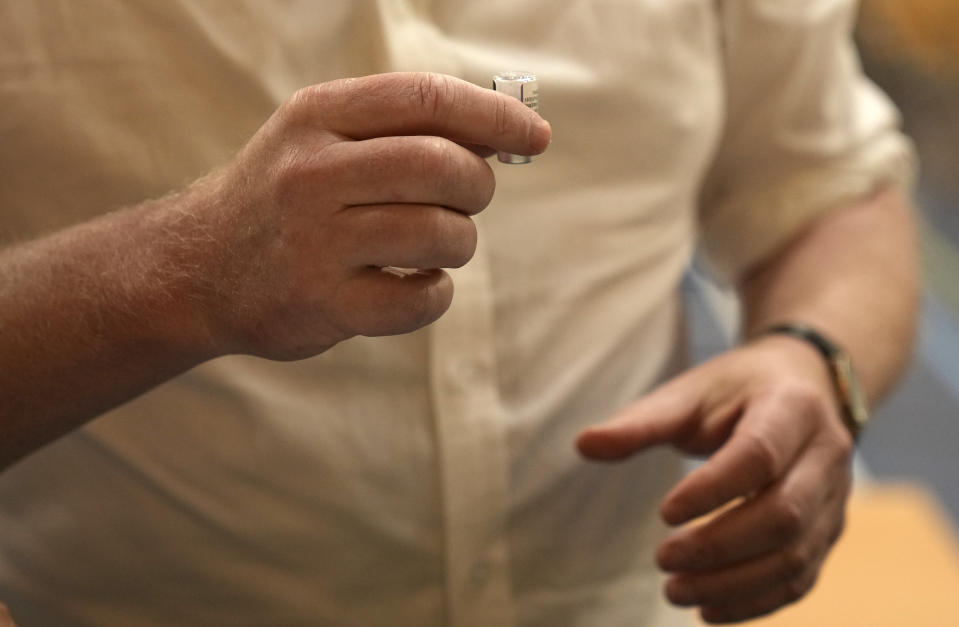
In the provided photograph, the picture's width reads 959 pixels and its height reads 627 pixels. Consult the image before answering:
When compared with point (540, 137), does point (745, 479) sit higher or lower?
lower

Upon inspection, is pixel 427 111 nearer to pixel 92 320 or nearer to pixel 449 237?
pixel 449 237

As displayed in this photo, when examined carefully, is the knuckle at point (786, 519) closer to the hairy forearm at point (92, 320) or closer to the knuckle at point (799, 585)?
the knuckle at point (799, 585)

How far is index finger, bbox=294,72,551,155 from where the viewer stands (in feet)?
1.03

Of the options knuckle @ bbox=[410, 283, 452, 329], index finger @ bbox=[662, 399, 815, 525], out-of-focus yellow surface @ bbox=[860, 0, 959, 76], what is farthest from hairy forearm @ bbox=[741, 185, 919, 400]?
out-of-focus yellow surface @ bbox=[860, 0, 959, 76]

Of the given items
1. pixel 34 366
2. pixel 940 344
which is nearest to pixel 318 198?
pixel 34 366

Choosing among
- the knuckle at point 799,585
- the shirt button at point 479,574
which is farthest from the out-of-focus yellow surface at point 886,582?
the shirt button at point 479,574

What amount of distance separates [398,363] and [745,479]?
19cm

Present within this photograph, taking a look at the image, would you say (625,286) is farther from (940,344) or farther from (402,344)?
(940,344)

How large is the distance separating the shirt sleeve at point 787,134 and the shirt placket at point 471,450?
0.25 metres

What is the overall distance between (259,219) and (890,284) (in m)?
0.51

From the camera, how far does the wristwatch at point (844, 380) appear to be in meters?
0.56

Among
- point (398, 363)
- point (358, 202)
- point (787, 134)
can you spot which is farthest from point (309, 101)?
point (787, 134)

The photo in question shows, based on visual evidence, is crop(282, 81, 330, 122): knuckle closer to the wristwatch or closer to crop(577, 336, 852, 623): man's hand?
crop(577, 336, 852, 623): man's hand

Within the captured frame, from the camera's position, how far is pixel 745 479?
1.57ft
